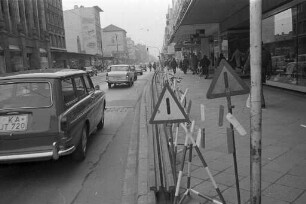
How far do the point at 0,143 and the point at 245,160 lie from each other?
3601 mm

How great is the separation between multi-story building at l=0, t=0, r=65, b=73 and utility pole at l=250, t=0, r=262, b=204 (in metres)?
41.8

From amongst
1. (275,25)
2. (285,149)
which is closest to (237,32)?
(275,25)

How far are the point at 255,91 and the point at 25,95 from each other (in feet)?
12.6

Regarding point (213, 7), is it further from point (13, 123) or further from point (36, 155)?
point (36, 155)

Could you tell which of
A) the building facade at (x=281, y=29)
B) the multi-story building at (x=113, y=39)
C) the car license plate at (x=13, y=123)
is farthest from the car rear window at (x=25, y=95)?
the multi-story building at (x=113, y=39)

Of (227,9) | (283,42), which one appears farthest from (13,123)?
(227,9)

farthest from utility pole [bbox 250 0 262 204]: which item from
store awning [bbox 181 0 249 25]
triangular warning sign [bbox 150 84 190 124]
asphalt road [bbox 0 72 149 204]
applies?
store awning [bbox 181 0 249 25]

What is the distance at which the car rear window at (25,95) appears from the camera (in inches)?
221

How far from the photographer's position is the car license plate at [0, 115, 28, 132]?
536 centimetres

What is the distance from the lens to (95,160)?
6449 mm

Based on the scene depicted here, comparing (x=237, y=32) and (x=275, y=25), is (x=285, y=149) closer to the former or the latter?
(x=275, y=25)

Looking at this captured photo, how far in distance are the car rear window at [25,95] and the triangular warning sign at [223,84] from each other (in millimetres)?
2938

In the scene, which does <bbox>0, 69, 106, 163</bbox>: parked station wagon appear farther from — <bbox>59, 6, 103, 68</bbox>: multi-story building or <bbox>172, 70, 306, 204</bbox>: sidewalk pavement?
<bbox>59, 6, 103, 68</bbox>: multi-story building

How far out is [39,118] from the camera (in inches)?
214
